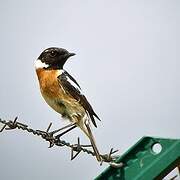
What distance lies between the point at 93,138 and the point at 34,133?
1.87m

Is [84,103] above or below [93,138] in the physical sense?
above

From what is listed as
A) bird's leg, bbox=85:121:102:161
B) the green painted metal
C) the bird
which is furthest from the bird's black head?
the green painted metal

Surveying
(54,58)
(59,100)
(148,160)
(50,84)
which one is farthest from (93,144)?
(148,160)

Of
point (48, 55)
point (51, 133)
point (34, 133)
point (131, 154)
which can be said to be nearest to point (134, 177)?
point (131, 154)

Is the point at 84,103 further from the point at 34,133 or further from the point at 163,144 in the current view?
the point at 163,144

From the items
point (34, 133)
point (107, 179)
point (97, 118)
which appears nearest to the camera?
point (107, 179)

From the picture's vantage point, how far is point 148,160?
4137 millimetres

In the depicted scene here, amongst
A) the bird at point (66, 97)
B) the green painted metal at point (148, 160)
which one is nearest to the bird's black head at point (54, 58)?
the bird at point (66, 97)

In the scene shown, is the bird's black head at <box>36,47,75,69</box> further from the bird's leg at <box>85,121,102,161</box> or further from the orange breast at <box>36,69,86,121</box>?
the bird's leg at <box>85,121,102,161</box>

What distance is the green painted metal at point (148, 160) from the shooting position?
4.06m

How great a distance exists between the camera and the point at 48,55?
8.90m

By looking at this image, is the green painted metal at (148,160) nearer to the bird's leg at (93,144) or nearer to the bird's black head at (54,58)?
the bird's leg at (93,144)

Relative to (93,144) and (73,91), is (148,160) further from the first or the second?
(73,91)

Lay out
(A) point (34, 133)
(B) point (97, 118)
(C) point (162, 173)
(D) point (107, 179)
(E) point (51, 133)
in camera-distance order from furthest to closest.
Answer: (B) point (97, 118) < (E) point (51, 133) < (A) point (34, 133) < (D) point (107, 179) < (C) point (162, 173)
